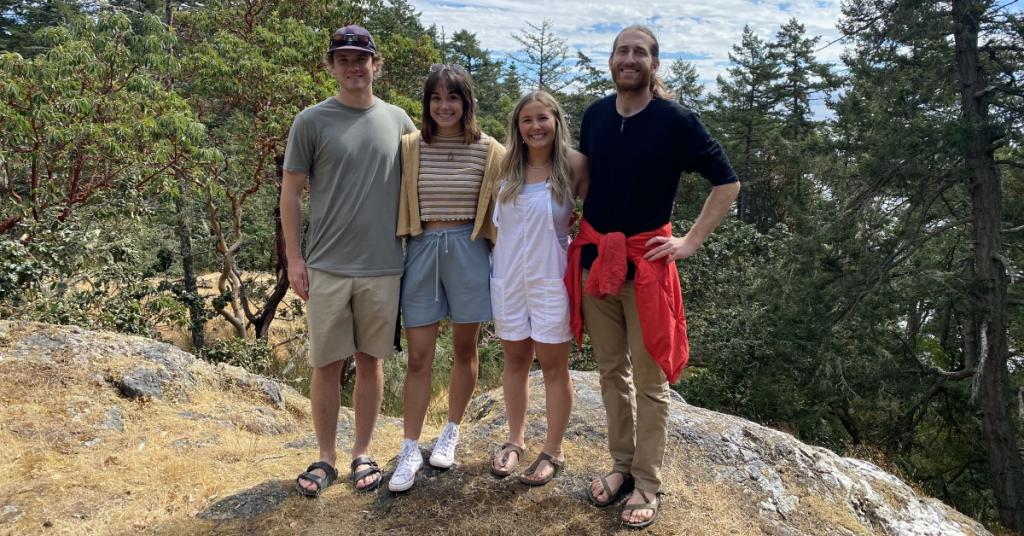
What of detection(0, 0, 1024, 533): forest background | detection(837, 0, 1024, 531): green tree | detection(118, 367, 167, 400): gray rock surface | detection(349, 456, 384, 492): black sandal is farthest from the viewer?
detection(837, 0, 1024, 531): green tree

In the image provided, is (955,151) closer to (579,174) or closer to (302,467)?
(579,174)

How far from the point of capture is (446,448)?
3.11 metres

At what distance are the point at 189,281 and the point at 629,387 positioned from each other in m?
10.4

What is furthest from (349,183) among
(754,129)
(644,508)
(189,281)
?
(754,129)

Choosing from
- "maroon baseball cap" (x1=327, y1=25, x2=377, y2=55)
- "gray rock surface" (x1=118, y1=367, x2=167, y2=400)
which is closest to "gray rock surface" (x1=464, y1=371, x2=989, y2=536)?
"maroon baseball cap" (x1=327, y1=25, x2=377, y2=55)

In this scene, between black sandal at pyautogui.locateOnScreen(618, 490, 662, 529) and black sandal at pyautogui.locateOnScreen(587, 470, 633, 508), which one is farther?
black sandal at pyautogui.locateOnScreen(587, 470, 633, 508)

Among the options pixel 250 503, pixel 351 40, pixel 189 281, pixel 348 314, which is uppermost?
pixel 351 40

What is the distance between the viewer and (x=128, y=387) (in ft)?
15.4

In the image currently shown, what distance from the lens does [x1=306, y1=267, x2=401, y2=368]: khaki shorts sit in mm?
2799

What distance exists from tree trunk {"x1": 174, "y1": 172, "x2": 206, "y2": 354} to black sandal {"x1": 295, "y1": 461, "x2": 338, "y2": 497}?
791cm

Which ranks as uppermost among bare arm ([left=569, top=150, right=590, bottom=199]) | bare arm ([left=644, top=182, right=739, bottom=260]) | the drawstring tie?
bare arm ([left=569, top=150, right=590, bottom=199])

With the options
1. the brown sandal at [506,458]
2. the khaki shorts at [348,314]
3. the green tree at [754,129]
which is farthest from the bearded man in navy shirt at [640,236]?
the green tree at [754,129]

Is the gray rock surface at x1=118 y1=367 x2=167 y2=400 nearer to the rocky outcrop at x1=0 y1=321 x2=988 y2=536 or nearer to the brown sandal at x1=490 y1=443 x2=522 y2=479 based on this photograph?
the rocky outcrop at x1=0 y1=321 x2=988 y2=536

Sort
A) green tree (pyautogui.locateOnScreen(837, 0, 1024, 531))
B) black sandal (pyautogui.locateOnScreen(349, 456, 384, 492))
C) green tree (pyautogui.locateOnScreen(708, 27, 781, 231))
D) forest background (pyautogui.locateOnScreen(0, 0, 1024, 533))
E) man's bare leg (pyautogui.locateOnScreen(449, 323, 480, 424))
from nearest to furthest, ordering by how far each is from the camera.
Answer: man's bare leg (pyautogui.locateOnScreen(449, 323, 480, 424)) < black sandal (pyautogui.locateOnScreen(349, 456, 384, 492)) < forest background (pyautogui.locateOnScreen(0, 0, 1024, 533)) < green tree (pyautogui.locateOnScreen(837, 0, 1024, 531)) < green tree (pyautogui.locateOnScreen(708, 27, 781, 231))
